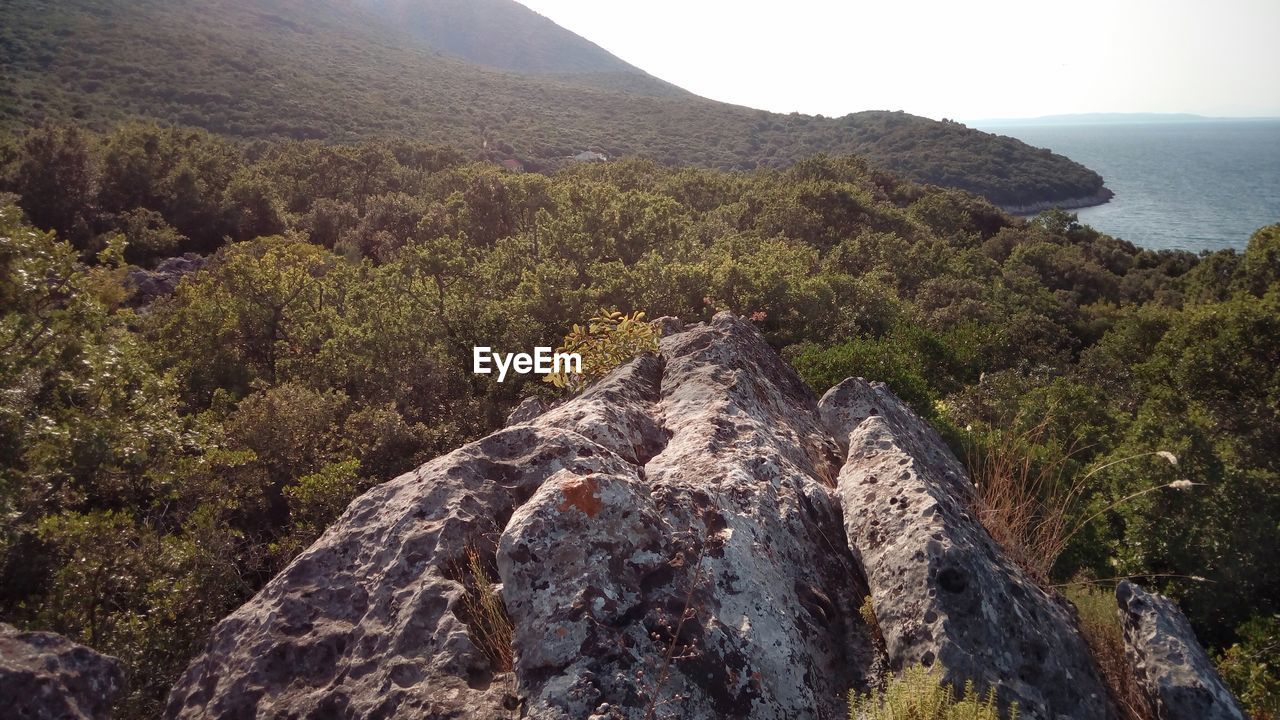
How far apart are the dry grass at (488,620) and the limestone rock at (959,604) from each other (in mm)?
2289

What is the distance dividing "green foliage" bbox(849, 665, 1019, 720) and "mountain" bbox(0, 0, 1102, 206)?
6009 centimetres

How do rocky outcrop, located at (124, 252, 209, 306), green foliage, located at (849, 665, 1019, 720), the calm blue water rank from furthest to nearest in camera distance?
the calm blue water < rocky outcrop, located at (124, 252, 209, 306) < green foliage, located at (849, 665, 1019, 720)

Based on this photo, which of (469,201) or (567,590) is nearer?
(567,590)

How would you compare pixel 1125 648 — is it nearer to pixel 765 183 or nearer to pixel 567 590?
pixel 567 590

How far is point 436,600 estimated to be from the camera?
4.14m

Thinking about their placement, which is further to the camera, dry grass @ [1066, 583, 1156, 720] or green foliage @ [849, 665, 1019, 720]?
dry grass @ [1066, 583, 1156, 720]

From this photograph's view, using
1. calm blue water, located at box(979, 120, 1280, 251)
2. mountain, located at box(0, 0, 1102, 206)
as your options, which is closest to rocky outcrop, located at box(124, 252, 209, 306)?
mountain, located at box(0, 0, 1102, 206)

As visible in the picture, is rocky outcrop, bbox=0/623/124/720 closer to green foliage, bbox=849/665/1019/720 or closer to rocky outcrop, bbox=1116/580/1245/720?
green foliage, bbox=849/665/1019/720

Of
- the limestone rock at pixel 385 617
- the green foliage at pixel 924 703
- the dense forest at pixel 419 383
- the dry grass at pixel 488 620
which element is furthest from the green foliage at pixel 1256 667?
the dry grass at pixel 488 620

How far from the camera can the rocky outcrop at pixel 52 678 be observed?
3.69m

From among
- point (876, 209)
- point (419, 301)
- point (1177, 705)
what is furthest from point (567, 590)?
point (876, 209)

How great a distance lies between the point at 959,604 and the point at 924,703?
2.55 feet

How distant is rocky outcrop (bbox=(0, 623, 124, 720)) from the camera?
12.1 ft

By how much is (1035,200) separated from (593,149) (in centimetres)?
6378
